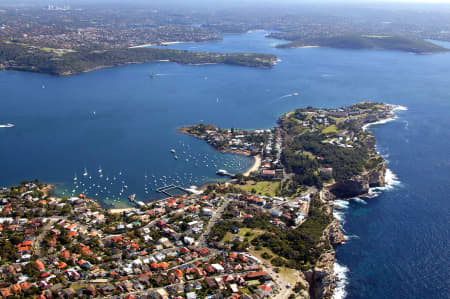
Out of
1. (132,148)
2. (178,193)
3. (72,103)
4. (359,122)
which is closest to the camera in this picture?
(178,193)

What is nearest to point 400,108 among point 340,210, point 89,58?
point 340,210

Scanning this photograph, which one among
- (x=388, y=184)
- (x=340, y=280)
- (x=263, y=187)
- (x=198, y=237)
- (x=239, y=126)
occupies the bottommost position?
(x=340, y=280)

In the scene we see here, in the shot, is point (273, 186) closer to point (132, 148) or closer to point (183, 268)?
point (183, 268)

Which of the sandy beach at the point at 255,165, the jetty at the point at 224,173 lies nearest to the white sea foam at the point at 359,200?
the sandy beach at the point at 255,165

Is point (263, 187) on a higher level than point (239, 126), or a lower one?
lower

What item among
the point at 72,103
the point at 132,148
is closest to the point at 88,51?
the point at 72,103

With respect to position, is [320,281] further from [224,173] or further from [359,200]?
[224,173]

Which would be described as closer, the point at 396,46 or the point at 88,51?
the point at 88,51

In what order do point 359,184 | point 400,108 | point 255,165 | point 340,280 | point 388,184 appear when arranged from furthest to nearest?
point 400,108
point 255,165
point 388,184
point 359,184
point 340,280

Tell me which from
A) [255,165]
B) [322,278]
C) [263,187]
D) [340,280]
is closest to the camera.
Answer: [322,278]
